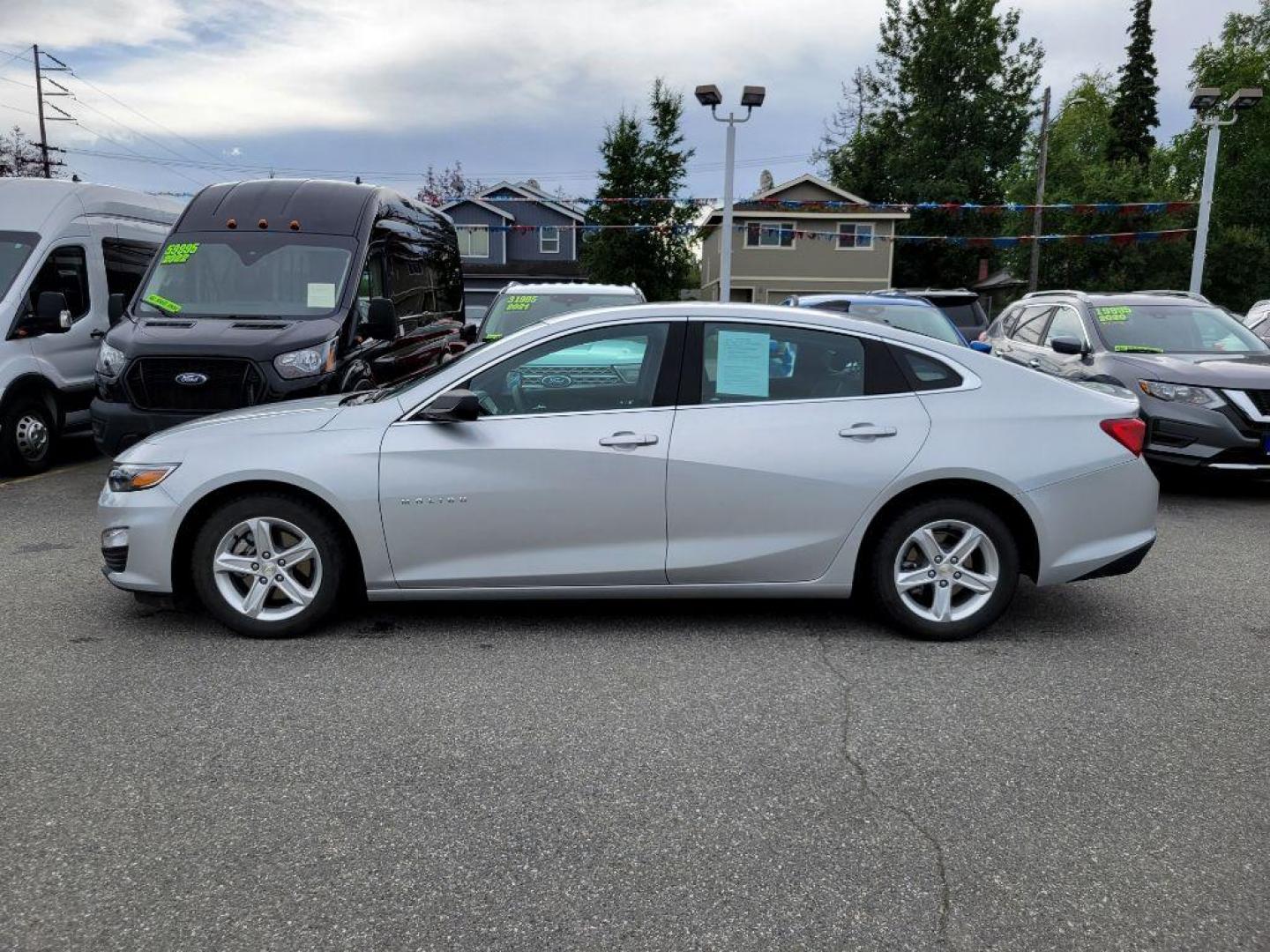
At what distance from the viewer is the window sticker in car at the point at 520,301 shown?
10.7 m

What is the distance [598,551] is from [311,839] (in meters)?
1.98

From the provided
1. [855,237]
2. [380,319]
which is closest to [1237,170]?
[855,237]

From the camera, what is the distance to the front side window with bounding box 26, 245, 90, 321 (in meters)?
9.47

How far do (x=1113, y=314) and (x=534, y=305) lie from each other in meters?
5.60

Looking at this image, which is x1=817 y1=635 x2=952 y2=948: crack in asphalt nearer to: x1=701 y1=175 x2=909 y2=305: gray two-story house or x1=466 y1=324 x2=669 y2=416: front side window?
x1=466 y1=324 x2=669 y2=416: front side window

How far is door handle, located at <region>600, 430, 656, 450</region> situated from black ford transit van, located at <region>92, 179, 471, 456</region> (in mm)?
2925

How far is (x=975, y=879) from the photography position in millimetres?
2822

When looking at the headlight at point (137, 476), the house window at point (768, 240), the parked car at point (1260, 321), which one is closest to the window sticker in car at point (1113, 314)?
the parked car at point (1260, 321)

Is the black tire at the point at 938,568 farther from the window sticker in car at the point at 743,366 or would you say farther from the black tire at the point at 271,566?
the black tire at the point at 271,566

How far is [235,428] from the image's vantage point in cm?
484

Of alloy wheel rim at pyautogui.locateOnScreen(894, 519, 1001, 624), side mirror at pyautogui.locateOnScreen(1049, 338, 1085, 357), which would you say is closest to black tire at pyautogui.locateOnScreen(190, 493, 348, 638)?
alloy wheel rim at pyautogui.locateOnScreen(894, 519, 1001, 624)

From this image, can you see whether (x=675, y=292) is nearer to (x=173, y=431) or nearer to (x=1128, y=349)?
(x=1128, y=349)

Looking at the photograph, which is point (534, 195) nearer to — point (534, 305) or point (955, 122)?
point (955, 122)

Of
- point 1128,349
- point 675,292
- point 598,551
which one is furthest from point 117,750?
point 675,292
